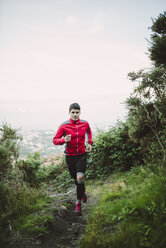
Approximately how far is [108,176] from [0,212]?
472cm

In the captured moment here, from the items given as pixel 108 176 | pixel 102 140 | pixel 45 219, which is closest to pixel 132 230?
pixel 45 219

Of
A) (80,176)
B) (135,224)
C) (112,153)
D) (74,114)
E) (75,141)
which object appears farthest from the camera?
(112,153)

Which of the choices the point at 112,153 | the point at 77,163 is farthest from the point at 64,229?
the point at 112,153

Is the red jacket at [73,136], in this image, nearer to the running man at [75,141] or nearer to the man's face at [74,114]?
the running man at [75,141]

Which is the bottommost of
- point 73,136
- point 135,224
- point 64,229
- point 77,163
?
point 64,229

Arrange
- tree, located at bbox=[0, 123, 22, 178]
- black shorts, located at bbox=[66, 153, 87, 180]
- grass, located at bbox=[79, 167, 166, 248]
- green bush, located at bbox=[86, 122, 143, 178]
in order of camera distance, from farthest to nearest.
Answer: green bush, located at bbox=[86, 122, 143, 178] → black shorts, located at bbox=[66, 153, 87, 180] → tree, located at bbox=[0, 123, 22, 178] → grass, located at bbox=[79, 167, 166, 248]

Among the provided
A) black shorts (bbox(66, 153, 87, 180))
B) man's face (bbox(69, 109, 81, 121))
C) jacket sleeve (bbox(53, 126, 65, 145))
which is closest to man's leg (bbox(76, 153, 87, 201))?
black shorts (bbox(66, 153, 87, 180))

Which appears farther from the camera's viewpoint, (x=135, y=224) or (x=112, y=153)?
(x=112, y=153)

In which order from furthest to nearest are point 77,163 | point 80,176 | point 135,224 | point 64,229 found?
point 77,163 → point 80,176 → point 64,229 → point 135,224

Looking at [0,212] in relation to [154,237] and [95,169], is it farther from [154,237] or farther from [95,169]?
[95,169]

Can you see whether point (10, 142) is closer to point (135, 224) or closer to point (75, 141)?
point (75, 141)

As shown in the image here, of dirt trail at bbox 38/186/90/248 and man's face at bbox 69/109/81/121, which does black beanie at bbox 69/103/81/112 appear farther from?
dirt trail at bbox 38/186/90/248

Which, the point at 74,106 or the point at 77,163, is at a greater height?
the point at 74,106

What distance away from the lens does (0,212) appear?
313 centimetres
